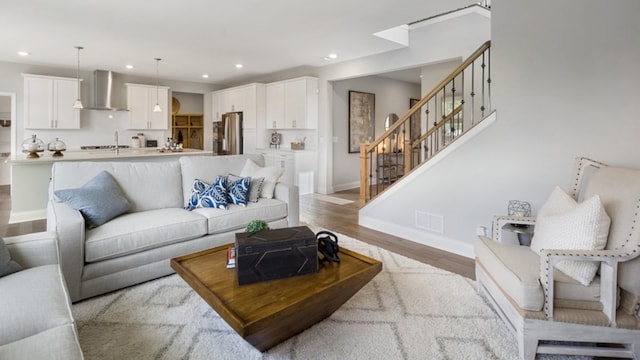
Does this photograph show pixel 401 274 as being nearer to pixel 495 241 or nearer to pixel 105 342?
pixel 495 241

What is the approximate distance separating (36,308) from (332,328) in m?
1.47

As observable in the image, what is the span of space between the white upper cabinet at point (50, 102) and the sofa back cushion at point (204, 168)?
4.94m

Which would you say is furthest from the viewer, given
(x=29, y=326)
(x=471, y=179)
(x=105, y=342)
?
(x=471, y=179)

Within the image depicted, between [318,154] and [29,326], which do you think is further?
[318,154]

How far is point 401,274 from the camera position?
2910mm

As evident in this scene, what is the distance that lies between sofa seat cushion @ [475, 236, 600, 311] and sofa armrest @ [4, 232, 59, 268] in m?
2.51

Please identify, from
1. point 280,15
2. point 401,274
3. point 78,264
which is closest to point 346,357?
point 401,274

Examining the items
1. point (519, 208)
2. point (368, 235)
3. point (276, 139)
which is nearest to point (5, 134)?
point (276, 139)

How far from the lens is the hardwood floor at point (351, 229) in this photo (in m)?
3.22

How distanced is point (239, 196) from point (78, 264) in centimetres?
143

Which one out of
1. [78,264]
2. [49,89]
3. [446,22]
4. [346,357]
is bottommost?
[346,357]

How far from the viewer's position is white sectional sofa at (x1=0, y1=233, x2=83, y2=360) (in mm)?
1161

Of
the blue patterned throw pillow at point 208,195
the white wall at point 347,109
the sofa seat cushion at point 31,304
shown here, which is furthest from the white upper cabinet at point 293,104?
the sofa seat cushion at point 31,304

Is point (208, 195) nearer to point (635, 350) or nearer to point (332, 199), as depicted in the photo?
point (635, 350)
